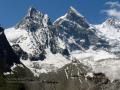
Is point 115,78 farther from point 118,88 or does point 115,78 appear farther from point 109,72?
point 118,88

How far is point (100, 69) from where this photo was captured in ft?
570

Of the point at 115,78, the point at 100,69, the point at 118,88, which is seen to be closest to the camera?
the point at 115,78

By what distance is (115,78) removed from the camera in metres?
137

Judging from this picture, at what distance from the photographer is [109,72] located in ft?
469

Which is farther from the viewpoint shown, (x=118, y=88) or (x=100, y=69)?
(x=118, y=88)

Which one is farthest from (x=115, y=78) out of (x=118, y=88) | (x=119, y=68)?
(x=118, y=88)

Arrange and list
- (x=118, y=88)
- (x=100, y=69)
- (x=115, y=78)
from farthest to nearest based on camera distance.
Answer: (x=118, y=88)
(x=100, y=69)
(x=115, y=78)

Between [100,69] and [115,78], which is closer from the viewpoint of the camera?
[115,78]

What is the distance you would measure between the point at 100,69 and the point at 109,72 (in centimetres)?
3088

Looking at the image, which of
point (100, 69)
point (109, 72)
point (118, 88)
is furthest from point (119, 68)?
point (118, 88)

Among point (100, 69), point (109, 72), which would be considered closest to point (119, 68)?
point (109, 72)

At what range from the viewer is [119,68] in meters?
142

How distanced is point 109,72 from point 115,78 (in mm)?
6013

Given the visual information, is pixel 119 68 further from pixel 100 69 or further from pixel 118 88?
pixel 118 88
